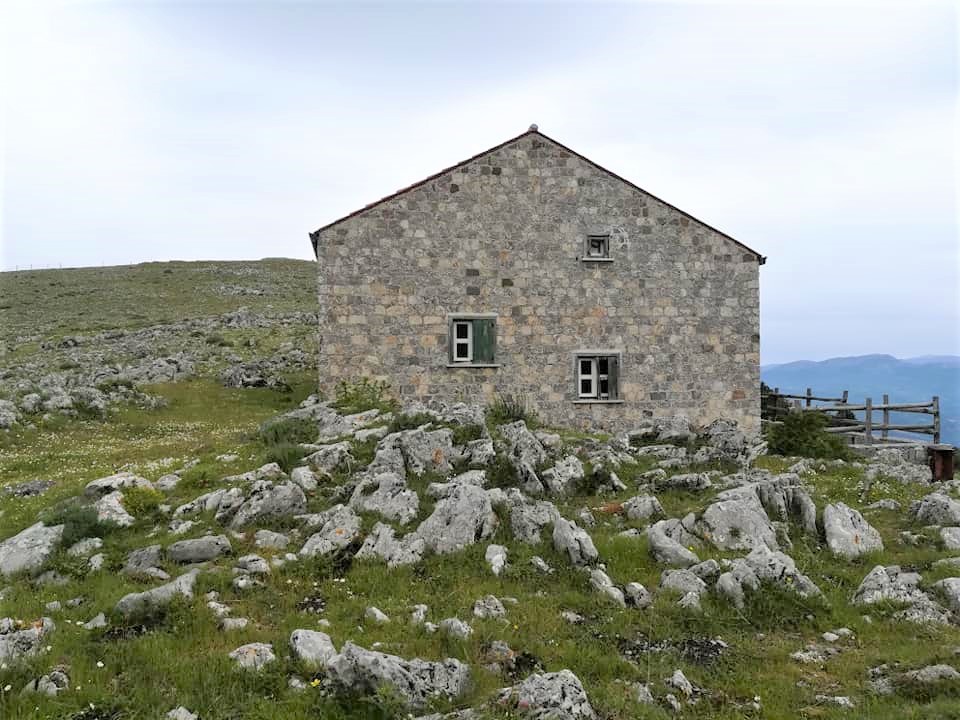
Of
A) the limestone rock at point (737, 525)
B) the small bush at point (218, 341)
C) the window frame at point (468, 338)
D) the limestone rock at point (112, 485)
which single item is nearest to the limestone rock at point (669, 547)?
the limestone rock at point (737, 525)

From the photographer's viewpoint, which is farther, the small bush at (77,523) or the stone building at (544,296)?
the stone building at (544,296)

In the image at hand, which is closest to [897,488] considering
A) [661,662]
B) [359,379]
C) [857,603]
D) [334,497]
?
[857,603]

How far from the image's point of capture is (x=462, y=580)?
29.0 feet

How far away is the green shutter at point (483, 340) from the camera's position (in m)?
20.9

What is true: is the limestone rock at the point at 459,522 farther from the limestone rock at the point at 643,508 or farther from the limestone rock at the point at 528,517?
the limestone rock at the point at 643,508

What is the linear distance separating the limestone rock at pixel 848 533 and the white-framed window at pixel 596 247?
11.9 m

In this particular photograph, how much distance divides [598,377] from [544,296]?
124 inches

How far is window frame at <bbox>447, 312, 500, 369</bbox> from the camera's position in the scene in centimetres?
2075

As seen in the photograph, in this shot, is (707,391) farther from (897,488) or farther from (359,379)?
(359,379)

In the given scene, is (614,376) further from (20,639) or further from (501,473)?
(20,639)

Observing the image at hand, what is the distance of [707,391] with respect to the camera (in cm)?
2175

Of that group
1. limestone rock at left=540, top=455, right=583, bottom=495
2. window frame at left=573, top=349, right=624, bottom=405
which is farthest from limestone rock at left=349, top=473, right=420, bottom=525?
window frame at left=573, top=349, right=624, bottom=405

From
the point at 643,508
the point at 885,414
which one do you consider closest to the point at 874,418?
the point at 885,414

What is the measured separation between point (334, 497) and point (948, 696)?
338 inches
